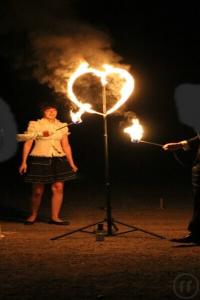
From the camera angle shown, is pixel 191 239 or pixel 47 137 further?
pixel 47 137

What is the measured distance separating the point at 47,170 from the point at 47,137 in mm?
554

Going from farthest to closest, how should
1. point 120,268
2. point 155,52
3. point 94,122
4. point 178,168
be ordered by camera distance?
1. point 155,52
2. point 94,122
3. point 178,168
4. point 120,268

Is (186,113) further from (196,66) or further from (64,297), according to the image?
(196,66)

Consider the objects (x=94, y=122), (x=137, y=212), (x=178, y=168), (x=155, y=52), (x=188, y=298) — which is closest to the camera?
(x=188, y=298)

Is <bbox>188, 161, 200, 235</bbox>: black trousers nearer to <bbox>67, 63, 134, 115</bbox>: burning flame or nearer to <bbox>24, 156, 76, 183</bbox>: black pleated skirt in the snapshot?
<bbox>67, 63, 134, 115</bbox>: burning flame

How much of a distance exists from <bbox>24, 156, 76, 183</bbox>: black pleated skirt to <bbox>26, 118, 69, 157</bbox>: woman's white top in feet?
0.33

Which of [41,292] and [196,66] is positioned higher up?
[196,66]

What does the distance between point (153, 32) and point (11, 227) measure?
24.9 m

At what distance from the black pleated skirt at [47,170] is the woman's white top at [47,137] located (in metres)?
0.10

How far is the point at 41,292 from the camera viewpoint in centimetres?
552

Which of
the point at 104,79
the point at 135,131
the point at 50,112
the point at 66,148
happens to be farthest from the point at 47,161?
the point at 135,131

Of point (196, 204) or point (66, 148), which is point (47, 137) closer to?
point (66, 148)

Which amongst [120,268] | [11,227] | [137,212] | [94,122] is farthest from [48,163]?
[94,122]

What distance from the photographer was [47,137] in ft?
30.9
